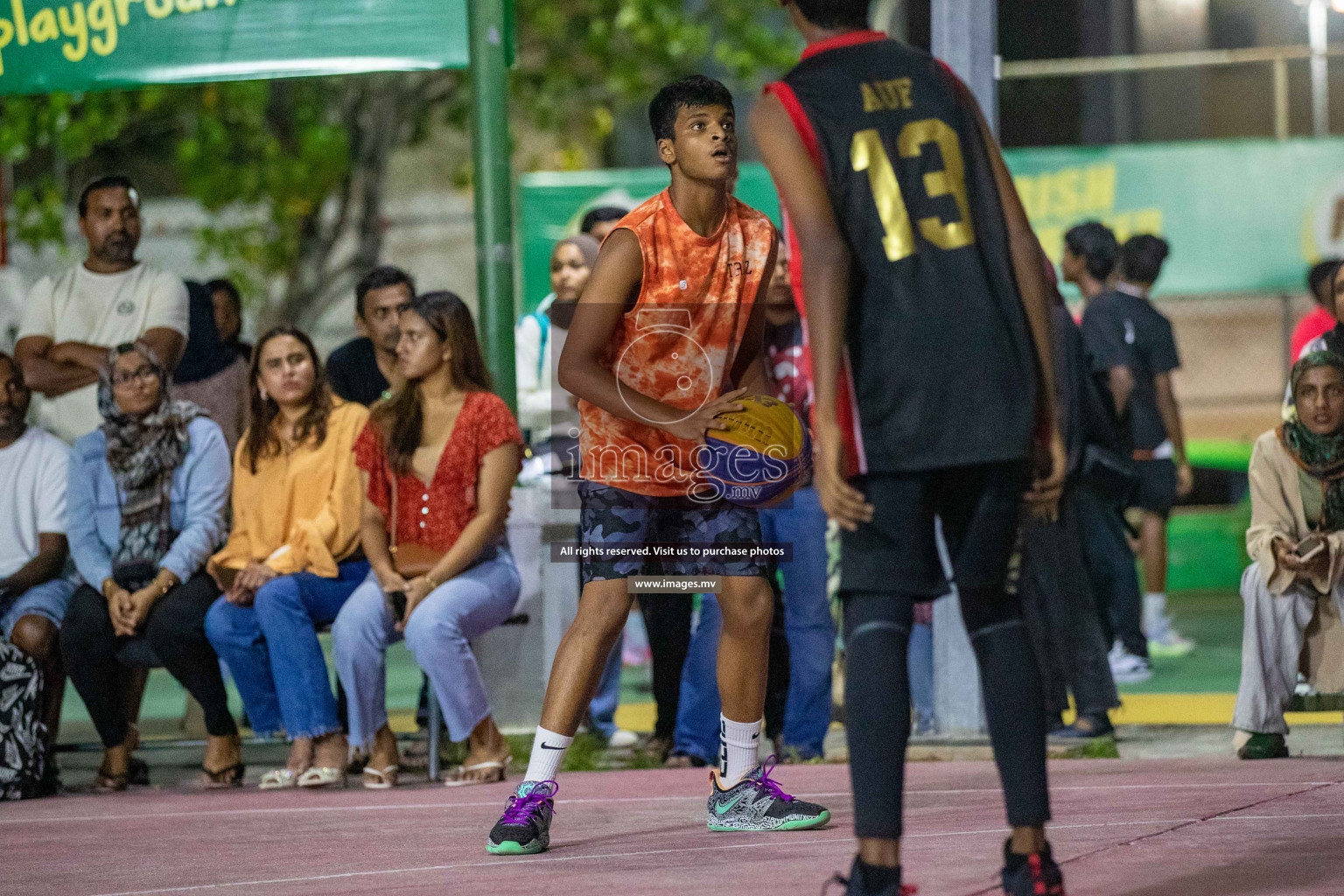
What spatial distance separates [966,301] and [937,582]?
56 centimetres

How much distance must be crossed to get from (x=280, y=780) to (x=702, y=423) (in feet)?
8.87

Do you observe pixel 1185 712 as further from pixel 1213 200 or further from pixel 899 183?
pixel 1213 200

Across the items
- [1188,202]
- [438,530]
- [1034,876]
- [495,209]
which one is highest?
[1188,202]

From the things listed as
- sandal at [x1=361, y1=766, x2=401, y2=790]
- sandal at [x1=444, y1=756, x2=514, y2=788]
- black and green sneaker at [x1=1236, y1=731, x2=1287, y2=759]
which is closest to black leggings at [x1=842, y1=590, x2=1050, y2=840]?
black and green sneaker at [x1=1236, y1=731, x2=1287, y2=759]

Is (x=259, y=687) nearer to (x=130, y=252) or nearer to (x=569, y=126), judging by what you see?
(x=130, y=252)

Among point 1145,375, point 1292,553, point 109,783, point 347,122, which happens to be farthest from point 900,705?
point 347,122

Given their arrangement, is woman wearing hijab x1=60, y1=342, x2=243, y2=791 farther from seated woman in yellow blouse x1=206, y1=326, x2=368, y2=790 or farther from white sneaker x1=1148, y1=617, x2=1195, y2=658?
white sneaker x1=1148, y1=617, x2=1195, y2=658

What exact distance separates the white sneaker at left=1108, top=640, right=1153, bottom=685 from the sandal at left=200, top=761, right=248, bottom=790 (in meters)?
4.39

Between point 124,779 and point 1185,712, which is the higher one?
point 124,779

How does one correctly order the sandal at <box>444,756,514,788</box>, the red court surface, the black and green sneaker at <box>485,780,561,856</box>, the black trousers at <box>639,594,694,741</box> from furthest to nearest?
the black trousers at <box>639,594,694,741</box>
the sandal at <box>444,756,514,788</box>
the black and green sneaker at <box>485,780,561,856</box>
the red court surface

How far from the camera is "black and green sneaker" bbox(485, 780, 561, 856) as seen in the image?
4383mm

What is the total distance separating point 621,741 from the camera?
6934 millimetres

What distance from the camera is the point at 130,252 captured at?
7242 millimetres

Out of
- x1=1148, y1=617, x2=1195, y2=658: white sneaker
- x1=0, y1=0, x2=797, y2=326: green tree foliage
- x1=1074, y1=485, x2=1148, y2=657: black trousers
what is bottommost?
x1=1148, y1=617, x2=1195, y2=658: white sneaker
